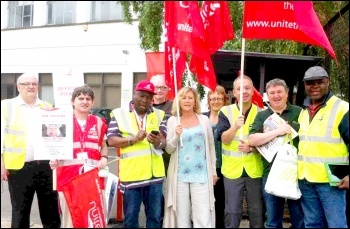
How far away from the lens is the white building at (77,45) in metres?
20.3

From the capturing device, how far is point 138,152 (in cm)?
466

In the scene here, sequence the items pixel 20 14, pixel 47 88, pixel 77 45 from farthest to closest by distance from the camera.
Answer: pixel 47 88 < pixel 77 45 < pixel 20 14

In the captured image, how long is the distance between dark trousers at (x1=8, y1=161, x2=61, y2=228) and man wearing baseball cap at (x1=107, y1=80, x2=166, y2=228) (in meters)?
0.84

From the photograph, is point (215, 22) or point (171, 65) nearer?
point (215, 22)

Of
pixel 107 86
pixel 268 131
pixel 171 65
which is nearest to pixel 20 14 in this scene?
pixel 107 86

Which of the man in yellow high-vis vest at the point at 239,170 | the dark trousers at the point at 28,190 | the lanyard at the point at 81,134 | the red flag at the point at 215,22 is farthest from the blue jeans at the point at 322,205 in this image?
the dark trousers at the point at 28,190

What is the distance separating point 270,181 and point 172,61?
5.96 feet

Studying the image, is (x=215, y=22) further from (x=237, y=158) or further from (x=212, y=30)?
(x=237, y=158)

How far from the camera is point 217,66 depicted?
7.36 m

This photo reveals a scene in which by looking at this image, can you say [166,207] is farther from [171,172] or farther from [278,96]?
[278,96]

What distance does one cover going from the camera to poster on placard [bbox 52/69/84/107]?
17.0 feet

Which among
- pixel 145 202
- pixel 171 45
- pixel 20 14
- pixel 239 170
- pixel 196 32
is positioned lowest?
pixel 145 202

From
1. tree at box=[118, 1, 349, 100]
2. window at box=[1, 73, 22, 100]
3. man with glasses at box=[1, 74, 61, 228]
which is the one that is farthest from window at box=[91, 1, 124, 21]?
man with glasses at box=[1, 74, 61, 228]

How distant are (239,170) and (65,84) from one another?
→ 227 cm
